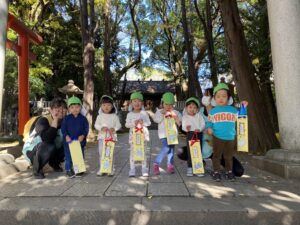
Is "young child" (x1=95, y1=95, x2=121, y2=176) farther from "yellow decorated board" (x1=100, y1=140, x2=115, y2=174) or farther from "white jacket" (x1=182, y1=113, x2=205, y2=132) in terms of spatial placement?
"white jacket" (x1=182, y1=113, x2=205, y2=132)

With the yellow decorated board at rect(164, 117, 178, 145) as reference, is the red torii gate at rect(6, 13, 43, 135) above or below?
above

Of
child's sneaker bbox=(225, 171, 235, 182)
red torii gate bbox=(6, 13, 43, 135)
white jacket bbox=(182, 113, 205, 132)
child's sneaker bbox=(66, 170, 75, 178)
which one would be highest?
red torii gate bbox=(6, 13, 43, 135)

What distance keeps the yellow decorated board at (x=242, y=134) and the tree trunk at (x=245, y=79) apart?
3.56m

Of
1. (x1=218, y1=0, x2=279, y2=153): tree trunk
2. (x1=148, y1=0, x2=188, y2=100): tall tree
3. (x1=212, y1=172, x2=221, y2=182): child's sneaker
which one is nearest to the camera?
(x1=212, y1=172, x2=221, y2=182): child's sneaker

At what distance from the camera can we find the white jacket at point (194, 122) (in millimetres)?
6438

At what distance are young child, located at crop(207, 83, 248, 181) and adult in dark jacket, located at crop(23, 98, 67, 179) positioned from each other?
108 inches

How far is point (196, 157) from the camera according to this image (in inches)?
249

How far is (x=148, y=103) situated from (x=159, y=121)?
3080 centimetres

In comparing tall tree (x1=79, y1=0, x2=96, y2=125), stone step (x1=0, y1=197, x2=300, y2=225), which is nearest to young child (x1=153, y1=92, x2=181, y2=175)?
stone step (x1=0, y1=197, x2=300, y2=225)

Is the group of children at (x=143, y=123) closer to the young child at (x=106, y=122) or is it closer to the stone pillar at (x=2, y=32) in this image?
the young child at (x=106, y=122)

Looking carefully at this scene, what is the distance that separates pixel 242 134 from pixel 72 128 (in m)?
2.87

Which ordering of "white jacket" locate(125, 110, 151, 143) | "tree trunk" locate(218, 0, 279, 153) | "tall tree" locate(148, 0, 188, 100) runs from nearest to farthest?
"white jacket" locate(125, 110, 151, 143) < "tree trunk" locate(218, 0, 279, 153) < "tall tree" locate(148, 0, 188, 100)

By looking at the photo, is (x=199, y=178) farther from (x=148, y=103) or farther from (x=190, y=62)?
(x=148, y=103)

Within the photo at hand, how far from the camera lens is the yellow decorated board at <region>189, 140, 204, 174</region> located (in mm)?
6320
